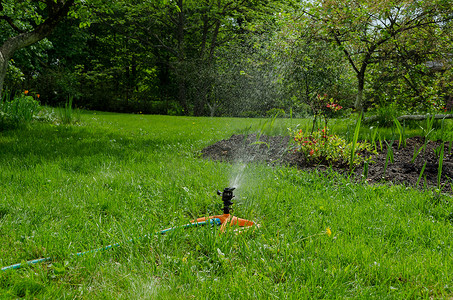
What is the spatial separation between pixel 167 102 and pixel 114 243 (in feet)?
65.9

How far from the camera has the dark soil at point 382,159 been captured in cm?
336

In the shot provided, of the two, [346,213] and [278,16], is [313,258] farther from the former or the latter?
[278,16]

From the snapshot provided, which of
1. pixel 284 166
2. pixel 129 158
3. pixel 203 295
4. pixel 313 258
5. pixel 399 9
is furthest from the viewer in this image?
→ pixel 399 9

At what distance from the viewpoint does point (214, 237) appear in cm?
203

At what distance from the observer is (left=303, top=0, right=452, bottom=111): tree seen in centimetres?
550

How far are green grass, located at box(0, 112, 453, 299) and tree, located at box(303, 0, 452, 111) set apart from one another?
369 centimetres

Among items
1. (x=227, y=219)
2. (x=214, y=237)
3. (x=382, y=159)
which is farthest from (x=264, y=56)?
(x=214, y=237)

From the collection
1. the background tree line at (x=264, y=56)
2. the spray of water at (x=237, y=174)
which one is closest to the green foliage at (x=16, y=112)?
the background tree line at (x=264, y=56)

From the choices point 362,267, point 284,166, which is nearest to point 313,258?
point 362,267

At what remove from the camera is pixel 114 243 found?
1.97 meters

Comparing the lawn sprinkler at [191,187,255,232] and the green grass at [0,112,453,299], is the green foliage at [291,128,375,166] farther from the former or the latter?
the lawn sprinkler at [191,187,255,232]

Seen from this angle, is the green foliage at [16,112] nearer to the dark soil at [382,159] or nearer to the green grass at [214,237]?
the green grass at [214,237]

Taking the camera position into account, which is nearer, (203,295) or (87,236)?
(203,295)

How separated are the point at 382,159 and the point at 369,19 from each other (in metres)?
3.69
